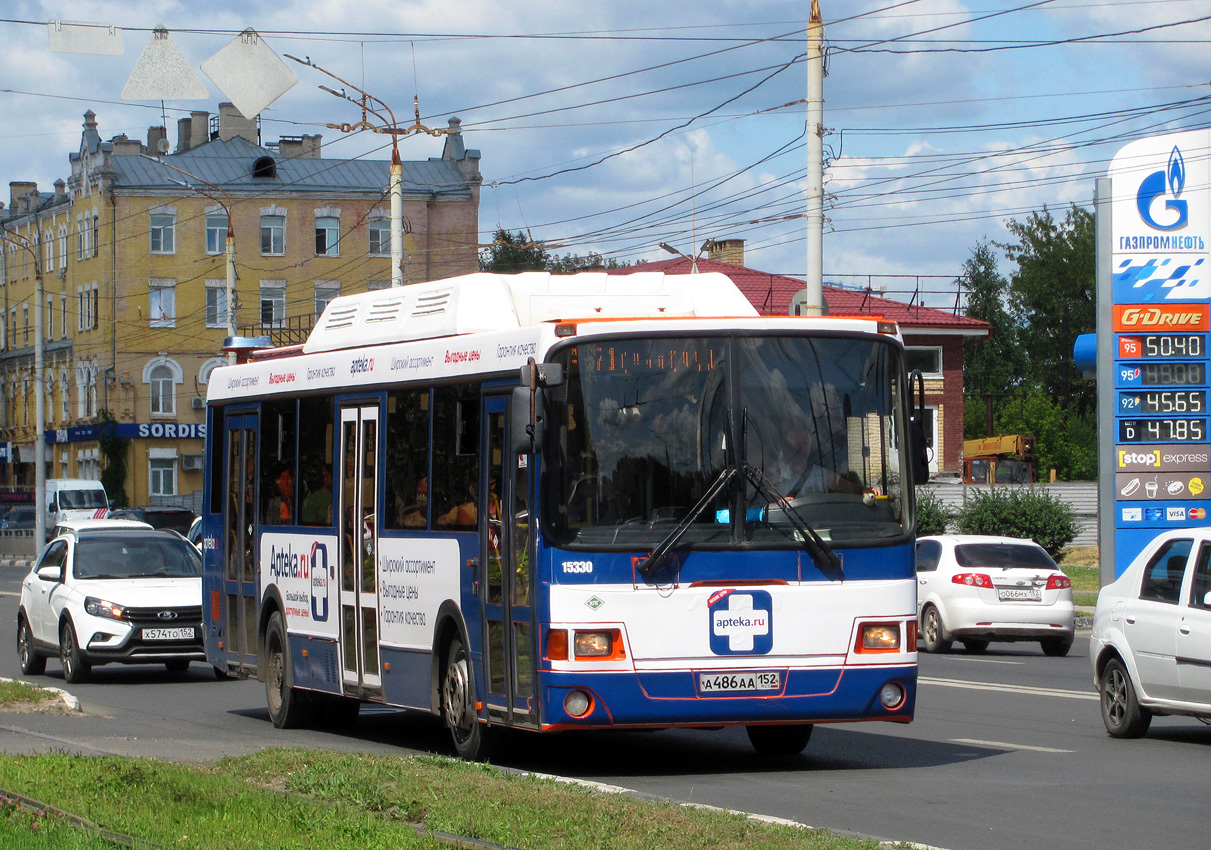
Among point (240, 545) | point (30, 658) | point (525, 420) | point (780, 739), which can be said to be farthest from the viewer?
point (30, 658)

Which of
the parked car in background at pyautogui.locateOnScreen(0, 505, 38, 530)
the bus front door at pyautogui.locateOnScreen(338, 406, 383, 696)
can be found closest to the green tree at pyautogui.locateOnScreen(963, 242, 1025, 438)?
the parked car in background at pyautogui.locateOnScreen(0, 505, 38, 530)

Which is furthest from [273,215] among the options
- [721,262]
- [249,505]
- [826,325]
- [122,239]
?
[826,325]

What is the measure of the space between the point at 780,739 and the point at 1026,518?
1141 inches

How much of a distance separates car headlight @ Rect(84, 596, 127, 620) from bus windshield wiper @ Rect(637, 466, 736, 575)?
35.1 feet

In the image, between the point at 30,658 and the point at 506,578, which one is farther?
the point at 30,658

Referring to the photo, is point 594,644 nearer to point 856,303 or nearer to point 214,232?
point 856,303

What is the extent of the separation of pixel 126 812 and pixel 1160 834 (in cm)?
494

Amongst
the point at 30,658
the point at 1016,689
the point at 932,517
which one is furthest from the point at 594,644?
the point at 932,517

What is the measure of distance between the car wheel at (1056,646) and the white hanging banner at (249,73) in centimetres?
1295

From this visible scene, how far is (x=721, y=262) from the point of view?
8006 cm

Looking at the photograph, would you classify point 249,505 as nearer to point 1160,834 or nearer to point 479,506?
point 479,506

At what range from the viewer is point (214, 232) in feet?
257

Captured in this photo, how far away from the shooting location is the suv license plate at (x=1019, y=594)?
24.3m

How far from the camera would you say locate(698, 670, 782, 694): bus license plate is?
10.8 m
